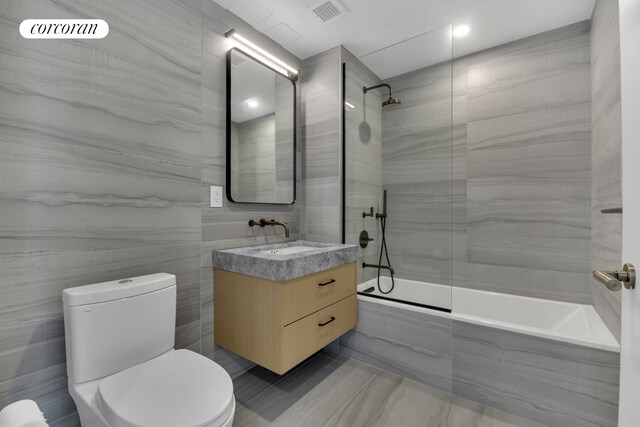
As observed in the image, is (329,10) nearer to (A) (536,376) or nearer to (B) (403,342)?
(B) (403,342)

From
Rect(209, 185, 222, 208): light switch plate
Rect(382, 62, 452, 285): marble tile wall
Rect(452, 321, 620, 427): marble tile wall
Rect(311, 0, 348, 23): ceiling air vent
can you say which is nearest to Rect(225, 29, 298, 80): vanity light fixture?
Rect(311, 0, 348, 23): ceiling air vent

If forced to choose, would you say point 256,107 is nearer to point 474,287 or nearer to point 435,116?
point 435,116

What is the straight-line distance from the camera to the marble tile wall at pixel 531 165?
2.06m

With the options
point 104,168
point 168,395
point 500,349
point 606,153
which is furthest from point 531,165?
point 104,168

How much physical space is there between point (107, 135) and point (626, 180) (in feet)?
6.18

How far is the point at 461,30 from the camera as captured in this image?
2.16m

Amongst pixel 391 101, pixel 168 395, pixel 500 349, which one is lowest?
pixel 500 349

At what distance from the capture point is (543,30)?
2145 millimetres

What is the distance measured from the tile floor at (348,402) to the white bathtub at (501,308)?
0.47 metres

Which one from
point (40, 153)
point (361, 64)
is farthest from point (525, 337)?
point (40, 153)

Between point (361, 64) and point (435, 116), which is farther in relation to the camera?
point (361, 64)

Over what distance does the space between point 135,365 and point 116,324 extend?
21 centimetres

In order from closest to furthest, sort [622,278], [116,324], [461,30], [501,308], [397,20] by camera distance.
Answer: [622,278], [116,324], [397,20], [461,30], [501,308]

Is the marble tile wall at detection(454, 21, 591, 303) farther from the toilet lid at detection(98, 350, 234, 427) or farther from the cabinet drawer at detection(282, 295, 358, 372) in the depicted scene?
the toilet lid at detection(98, 350, 234, 427)
